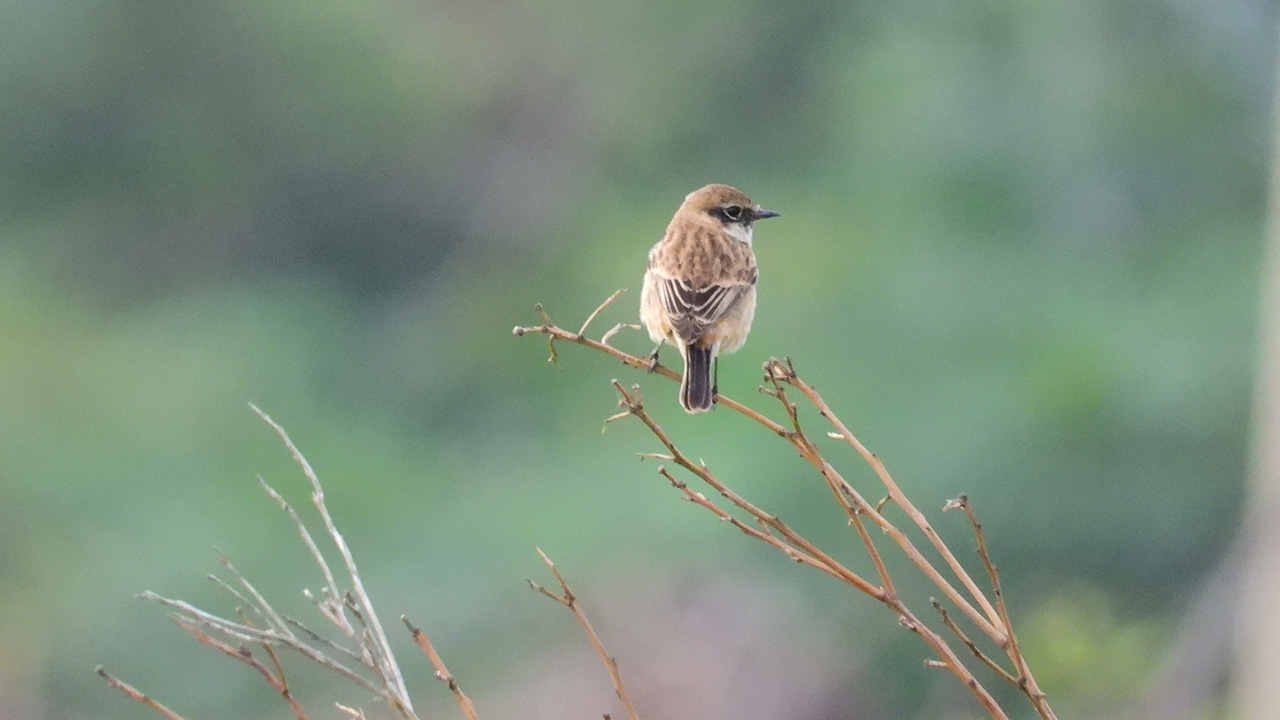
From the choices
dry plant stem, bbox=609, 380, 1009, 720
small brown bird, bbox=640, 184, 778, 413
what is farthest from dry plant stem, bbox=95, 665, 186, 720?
small brown bird, bbox=640, 184, 778, 413

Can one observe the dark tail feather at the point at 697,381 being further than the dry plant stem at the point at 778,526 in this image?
Yes

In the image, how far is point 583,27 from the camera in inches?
580

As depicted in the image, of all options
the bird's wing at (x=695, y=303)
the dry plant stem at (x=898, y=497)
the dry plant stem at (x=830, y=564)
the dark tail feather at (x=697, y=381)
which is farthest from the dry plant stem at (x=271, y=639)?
the bird's wing at (x=695, y=303)

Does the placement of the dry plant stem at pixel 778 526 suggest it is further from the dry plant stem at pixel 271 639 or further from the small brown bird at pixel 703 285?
the small brown bird at pixel 703 285

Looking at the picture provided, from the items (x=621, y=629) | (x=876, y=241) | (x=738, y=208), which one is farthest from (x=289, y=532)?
(x=738, y=208)

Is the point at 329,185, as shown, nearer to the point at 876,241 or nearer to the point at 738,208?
the point at 876,241

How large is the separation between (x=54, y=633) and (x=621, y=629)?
4186 mm

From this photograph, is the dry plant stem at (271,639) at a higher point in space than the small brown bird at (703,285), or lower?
lower

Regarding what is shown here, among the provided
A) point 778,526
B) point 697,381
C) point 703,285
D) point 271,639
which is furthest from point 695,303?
point 271,639

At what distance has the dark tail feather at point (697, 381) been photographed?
351 centimetres

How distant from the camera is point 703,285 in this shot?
4.05 meters

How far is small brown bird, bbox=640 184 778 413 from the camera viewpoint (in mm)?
3861

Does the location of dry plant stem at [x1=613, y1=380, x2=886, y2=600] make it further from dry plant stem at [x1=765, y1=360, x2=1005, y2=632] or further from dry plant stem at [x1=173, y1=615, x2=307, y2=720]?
dry plant stem at [x1=173, y1=615, x2=307, y2=720]

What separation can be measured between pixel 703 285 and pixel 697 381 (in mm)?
464
